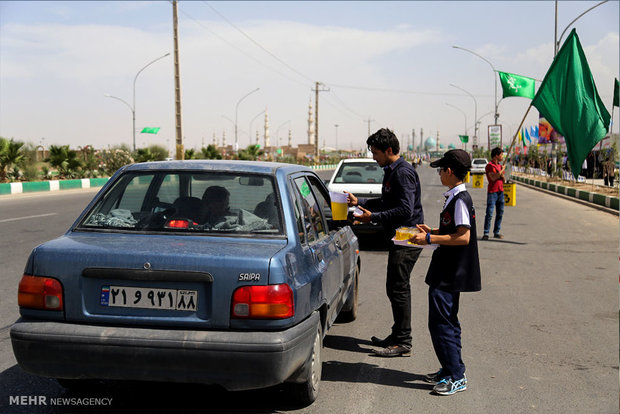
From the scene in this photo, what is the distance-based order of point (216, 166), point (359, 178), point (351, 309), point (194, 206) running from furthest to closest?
1. point (359, 178)
2. point (351, 309)
3. point (216, 166)
4. point (194, 206)

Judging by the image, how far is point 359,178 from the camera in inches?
516

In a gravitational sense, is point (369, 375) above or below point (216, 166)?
below

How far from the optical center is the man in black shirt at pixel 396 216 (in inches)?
196

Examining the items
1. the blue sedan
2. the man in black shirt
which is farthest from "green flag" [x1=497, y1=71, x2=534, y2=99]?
the blue sedan

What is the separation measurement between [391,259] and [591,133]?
4899 mm

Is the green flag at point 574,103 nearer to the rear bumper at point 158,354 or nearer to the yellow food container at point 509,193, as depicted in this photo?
the yellow food container at point 509,193

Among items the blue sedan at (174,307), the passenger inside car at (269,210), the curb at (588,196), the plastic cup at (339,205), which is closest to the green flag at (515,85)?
the curb at (588,196)

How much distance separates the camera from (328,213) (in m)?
5.74

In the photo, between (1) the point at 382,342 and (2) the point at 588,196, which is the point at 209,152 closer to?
(2) the point at 588,196

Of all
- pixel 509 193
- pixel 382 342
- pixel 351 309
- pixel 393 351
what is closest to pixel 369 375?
pixel 393 351

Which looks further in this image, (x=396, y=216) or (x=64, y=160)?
(x=64, y=160)

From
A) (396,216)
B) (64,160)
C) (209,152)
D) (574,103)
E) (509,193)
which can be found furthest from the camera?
(209,152)

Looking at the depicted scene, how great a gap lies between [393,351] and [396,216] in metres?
1.05

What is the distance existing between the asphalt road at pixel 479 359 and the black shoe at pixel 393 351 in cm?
6
